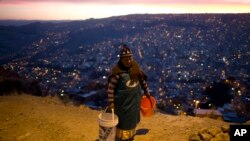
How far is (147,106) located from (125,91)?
969 millimetres

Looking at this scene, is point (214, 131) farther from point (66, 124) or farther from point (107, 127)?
point (66, 124)

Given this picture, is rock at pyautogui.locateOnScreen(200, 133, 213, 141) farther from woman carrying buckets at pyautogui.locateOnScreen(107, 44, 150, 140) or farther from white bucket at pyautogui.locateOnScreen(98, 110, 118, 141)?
white bucket at pyautogui.locateOnScreen(98, 110, 118, 141)

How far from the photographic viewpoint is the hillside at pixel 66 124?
23.0 ft

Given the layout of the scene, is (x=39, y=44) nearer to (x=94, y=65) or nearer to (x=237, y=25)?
(x=94, y=65)

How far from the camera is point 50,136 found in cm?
705

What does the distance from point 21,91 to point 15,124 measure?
4.32 m

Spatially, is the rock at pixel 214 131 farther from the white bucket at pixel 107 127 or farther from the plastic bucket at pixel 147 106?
the white bucket at pixel 107 127

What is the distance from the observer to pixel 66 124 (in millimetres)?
7844

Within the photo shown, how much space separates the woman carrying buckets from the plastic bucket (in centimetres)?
46

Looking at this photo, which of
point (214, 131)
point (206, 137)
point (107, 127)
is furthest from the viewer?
point (214, 131)

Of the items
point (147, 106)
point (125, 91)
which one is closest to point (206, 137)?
point (147, 106)

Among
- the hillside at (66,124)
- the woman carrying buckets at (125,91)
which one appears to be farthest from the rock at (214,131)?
the woman carrying buckets at (125,91)

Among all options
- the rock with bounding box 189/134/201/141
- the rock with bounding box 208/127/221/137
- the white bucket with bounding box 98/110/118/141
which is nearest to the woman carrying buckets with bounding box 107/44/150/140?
the white bucket with bounding box 98/110/118/141

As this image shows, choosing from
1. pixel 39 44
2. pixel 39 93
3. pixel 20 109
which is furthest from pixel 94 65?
pixel 20 109
